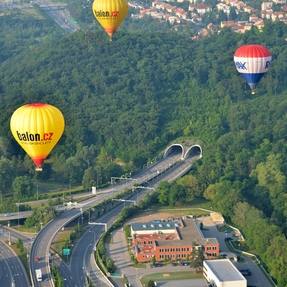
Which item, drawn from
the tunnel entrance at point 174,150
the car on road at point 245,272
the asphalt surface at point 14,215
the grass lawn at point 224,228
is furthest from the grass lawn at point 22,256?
the tunnel entrance at point 174,150

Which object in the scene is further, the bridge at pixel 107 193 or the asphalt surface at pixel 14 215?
the asphalt surface at pixel 14 215

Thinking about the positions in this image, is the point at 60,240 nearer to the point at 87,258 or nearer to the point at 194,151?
the point at 87,258

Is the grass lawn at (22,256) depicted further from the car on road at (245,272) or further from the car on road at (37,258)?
the car on road at (245,272)

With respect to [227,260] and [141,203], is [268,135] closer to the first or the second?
[141,203]

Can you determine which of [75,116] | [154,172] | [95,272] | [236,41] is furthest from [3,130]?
[236,41]

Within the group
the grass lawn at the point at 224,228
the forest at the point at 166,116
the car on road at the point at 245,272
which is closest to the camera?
the car on road at the point at 245,272

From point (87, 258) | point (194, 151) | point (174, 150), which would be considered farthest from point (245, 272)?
point (174, 150)

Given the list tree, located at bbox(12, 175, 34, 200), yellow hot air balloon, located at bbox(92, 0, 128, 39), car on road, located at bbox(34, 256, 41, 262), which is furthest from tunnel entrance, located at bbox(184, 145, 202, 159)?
car on road, located at bbox(34, 256, 41, 262)
